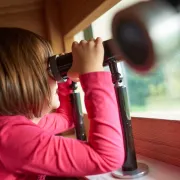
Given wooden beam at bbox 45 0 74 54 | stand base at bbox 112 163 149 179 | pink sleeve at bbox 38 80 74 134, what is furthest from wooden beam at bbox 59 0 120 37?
stand base at bbox 112 163 149 179

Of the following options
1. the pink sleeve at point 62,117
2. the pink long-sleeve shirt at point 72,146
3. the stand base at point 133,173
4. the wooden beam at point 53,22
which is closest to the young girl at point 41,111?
the pink long-sleeve shirt at point 72,146

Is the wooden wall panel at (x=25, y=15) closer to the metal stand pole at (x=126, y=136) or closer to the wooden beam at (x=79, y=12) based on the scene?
the wooden beam at (x=79, y=12)

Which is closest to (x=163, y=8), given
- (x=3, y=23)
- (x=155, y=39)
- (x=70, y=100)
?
(x=155, y=39)

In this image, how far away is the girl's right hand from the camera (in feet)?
1.78

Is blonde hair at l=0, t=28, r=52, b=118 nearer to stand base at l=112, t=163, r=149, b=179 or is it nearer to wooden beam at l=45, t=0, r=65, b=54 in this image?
stand base at l=112, t=163, r=149, b=179

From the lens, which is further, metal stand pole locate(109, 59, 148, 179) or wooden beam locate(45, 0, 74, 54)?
wooden beam locate(45, 0, 74, 54)

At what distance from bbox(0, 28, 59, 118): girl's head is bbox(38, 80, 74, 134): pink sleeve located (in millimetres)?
225

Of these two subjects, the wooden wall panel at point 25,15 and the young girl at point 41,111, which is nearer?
the young girl at point 41,111

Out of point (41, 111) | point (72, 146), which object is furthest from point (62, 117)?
point (72, 146)

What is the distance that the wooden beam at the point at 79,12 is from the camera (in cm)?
77

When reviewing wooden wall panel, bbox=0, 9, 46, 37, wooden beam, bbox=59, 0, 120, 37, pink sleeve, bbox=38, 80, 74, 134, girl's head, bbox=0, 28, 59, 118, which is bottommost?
pink sleeve, bbox=38, 80, 74, 134

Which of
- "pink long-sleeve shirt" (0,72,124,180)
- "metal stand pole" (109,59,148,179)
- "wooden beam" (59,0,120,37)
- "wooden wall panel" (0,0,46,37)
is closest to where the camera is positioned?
"pink long-sleeve shirt" (0,72,124,180)

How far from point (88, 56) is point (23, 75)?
13 cm

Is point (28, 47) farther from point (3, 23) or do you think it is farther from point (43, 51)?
point (3, 23)
